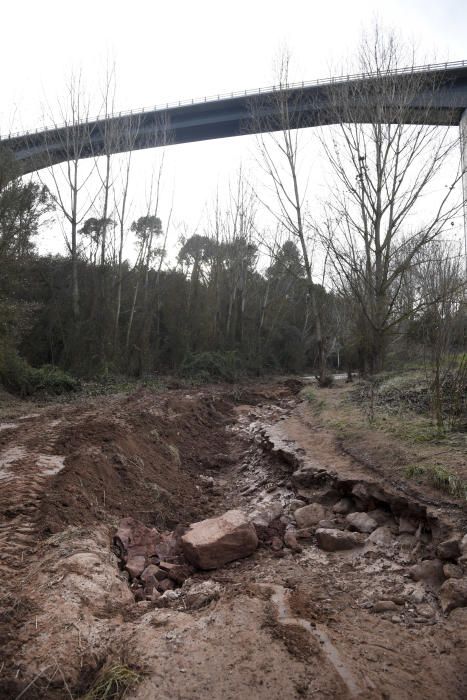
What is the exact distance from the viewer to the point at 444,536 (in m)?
3.76

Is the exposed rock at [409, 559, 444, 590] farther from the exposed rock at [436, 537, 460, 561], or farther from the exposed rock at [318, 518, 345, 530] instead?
the exposed rock at [318, 518, 345, 530]

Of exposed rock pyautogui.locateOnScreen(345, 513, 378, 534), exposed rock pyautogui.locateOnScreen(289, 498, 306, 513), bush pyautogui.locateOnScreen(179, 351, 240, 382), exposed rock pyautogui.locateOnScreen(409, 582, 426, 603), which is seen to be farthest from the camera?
bush pyautogui.locateOnScreen(179, 351, 240, 382)

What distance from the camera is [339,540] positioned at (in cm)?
423

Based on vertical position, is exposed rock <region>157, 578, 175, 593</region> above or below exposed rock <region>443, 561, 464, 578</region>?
below

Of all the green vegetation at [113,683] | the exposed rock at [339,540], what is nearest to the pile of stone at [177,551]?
the exposed rock at [339,540]

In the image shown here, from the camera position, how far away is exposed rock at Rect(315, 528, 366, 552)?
4.20 meters

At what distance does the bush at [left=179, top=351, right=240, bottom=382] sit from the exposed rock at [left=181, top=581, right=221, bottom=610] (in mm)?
15337

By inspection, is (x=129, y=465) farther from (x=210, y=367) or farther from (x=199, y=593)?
(x=210, y=367)

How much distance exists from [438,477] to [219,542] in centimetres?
222

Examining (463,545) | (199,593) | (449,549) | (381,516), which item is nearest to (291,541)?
(381,516)

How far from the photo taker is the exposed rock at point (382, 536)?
415 centimetres

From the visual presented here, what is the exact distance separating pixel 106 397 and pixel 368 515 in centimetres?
867

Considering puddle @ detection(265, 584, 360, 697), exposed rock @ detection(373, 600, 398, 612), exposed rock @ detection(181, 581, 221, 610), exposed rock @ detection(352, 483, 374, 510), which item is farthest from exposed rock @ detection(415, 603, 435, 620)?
exposed rock @ detection(352, 483, 374, 510)

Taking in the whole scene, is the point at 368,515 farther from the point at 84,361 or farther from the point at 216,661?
the point at 84,361
